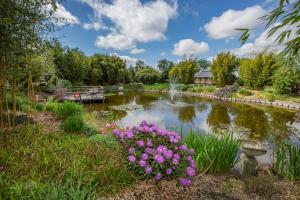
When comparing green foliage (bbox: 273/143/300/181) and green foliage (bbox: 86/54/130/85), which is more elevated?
green foliage (bbox: 86/54/130/85)

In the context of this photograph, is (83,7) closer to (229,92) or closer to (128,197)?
(128,197)

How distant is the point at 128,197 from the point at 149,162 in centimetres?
39

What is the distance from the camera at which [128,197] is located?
1.84 meters

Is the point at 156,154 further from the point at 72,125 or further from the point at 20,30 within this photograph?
the point at 72,125

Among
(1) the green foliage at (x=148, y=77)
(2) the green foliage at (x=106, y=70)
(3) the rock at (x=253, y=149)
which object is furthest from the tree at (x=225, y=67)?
(3) the rock at (x=253, y=149)

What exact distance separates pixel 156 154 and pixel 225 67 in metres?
22.8

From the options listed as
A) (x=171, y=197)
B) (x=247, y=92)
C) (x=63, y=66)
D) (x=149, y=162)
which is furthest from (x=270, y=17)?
(x=63, y=66)

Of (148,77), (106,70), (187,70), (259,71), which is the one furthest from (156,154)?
(148,77)

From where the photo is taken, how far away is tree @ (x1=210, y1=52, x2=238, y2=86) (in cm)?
2223

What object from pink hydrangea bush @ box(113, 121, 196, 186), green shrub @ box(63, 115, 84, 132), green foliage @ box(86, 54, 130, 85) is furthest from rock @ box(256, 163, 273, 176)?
green foliage @ box(86, 54, 130, 85)

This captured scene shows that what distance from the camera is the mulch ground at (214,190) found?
6.26ft

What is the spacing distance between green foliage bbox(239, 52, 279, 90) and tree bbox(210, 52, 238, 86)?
9.69 feet

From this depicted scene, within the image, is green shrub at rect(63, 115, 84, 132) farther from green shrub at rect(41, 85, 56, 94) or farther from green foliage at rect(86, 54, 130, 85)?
green foliage at rect(86, 54, 130, 85)

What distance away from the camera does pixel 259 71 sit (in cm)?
1795
